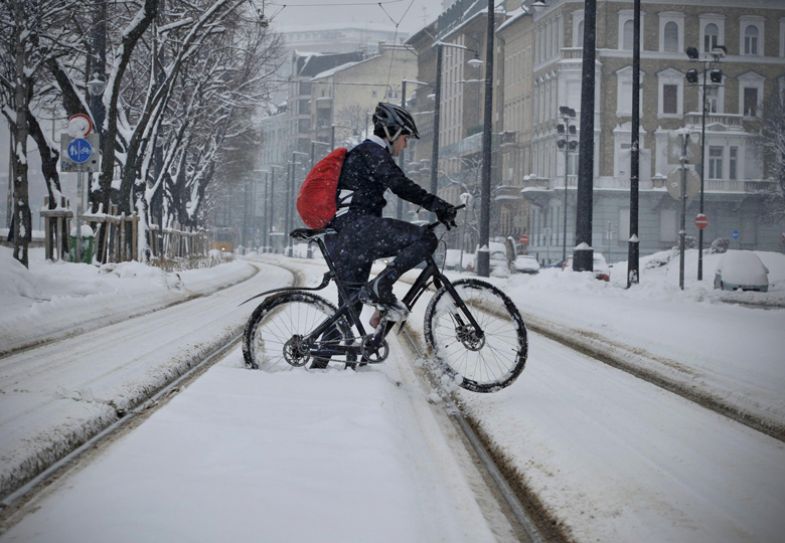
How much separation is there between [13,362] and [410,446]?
4175 mm

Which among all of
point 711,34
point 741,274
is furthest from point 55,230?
point 711,34

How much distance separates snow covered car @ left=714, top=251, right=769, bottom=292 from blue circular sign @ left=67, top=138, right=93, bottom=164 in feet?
→ 64.8

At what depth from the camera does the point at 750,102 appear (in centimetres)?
6844

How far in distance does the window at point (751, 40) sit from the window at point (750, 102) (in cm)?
237

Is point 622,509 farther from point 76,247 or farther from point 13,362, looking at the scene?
point 76,247

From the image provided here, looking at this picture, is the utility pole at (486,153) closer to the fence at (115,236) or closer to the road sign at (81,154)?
the fence at (115,236)

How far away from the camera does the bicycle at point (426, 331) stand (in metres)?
6.54

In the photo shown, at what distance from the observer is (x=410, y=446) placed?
4.78m

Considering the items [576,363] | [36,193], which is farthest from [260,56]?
[36,193]

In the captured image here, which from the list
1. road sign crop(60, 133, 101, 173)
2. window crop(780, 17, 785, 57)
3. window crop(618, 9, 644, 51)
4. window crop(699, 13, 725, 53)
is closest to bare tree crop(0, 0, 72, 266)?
road sign crop(60, 133, 101, 173)

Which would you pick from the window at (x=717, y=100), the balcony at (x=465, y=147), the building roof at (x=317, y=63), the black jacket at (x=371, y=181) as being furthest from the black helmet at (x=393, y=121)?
the building roof at (x=317, y=63)

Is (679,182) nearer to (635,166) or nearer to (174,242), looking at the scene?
(635,166)

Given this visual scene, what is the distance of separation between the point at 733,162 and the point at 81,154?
55437mm

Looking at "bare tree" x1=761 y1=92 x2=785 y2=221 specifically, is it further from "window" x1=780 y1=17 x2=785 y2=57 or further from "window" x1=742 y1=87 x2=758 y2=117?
"window" x1=780 y1=17 x2=785 y2=57
